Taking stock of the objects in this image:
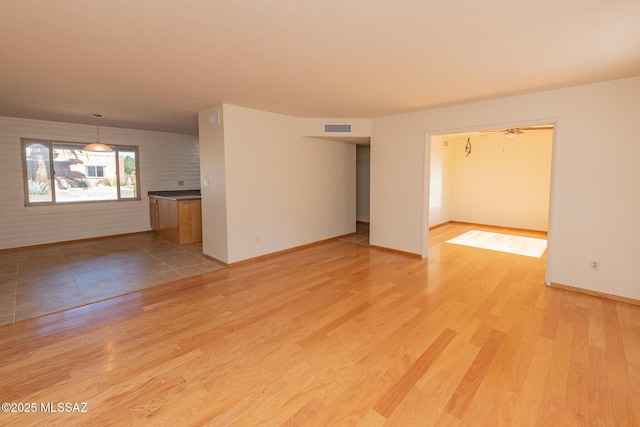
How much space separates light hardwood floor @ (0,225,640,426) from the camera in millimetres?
1743

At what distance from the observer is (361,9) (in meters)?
1.83

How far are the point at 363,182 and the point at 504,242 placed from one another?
394 cm

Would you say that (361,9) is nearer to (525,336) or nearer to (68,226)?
(525,336)

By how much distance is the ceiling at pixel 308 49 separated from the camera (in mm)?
1838

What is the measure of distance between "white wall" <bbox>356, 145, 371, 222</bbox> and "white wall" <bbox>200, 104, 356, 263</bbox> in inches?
81.1

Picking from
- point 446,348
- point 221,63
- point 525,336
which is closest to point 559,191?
point 525,336

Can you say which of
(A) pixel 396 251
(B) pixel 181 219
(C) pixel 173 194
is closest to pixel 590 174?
(A) pixel 396 251

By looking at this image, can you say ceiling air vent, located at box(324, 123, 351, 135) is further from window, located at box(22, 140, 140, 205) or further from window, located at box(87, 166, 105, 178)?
window, located at box(87, 166, 105, 178)

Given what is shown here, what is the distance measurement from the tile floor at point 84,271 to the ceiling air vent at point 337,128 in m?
3.04

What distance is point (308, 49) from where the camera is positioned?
2.39m

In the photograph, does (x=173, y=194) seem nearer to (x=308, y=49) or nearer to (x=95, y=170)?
(x=95, y=170)

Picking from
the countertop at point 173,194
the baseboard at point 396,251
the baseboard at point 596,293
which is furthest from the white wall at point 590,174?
the countertop at point 173,194

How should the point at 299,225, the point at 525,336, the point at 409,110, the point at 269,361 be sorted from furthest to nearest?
the point at 299,225
the point at 409,110
the point at 525,336
the point at 269,361

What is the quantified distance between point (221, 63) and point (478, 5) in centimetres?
209
